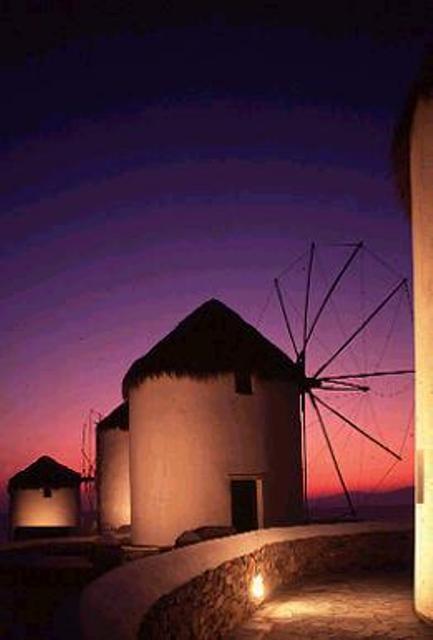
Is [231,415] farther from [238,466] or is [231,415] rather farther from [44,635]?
[44,635]

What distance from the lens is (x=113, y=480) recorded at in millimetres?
29250

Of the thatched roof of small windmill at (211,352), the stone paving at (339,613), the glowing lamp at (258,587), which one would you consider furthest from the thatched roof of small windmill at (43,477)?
the glowing lamp at (258,587)

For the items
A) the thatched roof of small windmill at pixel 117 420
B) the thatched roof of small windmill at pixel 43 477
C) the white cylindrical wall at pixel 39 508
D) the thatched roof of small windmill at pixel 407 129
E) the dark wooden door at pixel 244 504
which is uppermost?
the thatched roof of small windmill at pixel 407 129

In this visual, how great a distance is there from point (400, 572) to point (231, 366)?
21.7ft

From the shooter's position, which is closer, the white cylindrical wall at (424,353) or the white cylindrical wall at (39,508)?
the white cylindrical wall at (424,353)

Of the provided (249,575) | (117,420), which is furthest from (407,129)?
(117,420)

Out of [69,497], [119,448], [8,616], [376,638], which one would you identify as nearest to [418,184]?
[376,638]

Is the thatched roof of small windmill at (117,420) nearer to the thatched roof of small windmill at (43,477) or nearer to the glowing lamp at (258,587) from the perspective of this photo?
the thatched roof of small windmill at (43,477)

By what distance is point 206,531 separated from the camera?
17672mm

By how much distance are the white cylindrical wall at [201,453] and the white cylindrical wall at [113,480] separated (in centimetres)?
800

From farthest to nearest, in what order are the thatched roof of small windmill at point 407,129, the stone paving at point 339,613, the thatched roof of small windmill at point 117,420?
the thatched roof of small windmill at point 117,420 < the thatched roof of small windmill at point 407,129 < the stone paving at point 339,613

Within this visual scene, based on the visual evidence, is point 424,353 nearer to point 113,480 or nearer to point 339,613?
point 339,613

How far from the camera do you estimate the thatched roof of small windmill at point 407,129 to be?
10.4 metres

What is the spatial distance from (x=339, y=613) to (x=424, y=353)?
11.8ft
